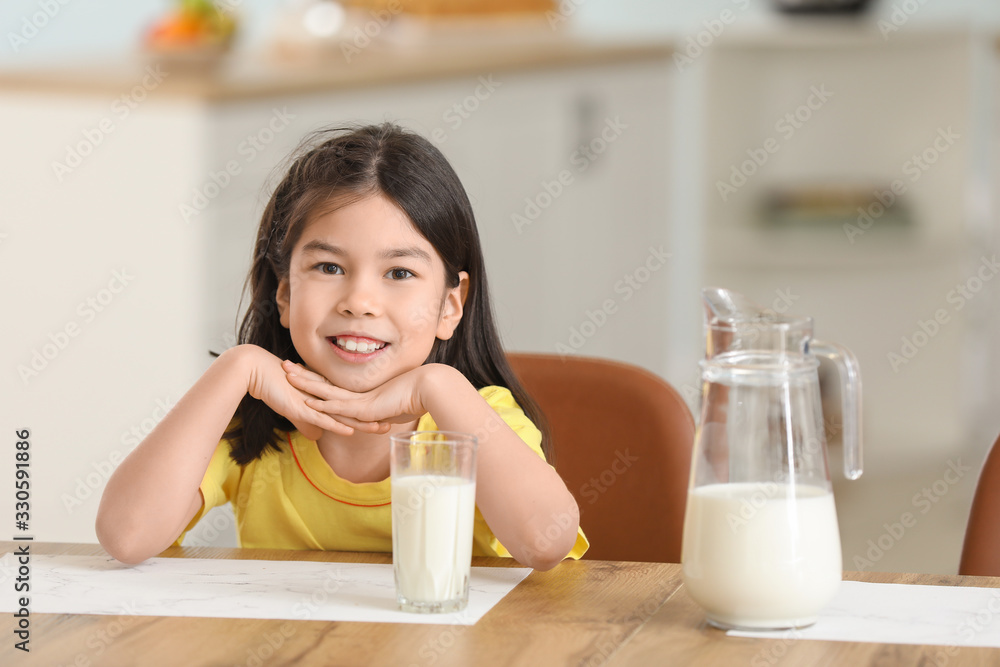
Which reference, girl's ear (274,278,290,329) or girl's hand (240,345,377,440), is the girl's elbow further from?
girl's ear (274,278,290,329)

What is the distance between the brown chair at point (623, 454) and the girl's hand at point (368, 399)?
0.32 meters

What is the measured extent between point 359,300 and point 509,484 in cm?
25

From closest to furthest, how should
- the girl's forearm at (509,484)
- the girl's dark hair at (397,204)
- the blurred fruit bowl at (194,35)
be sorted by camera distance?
the girl's forearm at (509,484) < the girl's dark hair at (397,204) < the blurred fruit bowl at (194,35)

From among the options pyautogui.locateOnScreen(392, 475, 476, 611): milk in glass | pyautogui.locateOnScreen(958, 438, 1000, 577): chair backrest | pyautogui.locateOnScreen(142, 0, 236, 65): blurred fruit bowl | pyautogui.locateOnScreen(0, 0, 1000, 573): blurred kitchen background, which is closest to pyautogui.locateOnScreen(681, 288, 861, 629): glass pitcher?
pyautogui.locateOnScreen(392, 475, 476, 611): milk in glass

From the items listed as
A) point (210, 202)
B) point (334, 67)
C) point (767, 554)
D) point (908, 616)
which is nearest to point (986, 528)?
point (908, 616)

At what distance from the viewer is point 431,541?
2.56 ft

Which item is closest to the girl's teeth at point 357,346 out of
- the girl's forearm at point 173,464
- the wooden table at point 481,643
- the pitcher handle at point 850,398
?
the girl's forearm at point 173,464

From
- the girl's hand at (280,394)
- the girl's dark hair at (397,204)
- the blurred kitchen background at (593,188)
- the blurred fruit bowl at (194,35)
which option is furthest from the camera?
the blurred fruit bowl at (194,35)

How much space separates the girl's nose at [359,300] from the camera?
1071 millimetres

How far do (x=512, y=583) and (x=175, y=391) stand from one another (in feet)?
8.17

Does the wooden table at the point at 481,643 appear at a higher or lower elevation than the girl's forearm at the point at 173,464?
lower

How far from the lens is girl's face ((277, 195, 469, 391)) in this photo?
3.60ft

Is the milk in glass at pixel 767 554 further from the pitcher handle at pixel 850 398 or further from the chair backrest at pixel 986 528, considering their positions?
the chair backrest at pixel 986 528

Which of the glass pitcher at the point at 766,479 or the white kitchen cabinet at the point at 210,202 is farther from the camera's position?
the white kitchen cabinet at the point at 210,202
